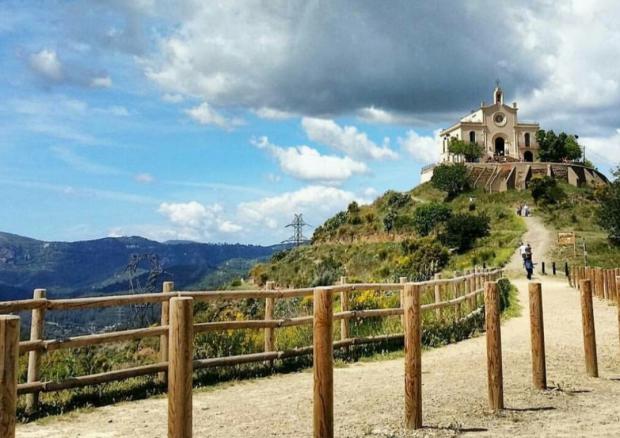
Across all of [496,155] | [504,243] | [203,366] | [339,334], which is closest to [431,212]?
[504,243]

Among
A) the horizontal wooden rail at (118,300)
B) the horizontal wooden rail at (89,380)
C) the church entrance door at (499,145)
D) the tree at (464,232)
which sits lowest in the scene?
the horizontal wooden rail at (89,380)

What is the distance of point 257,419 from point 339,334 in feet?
18.6

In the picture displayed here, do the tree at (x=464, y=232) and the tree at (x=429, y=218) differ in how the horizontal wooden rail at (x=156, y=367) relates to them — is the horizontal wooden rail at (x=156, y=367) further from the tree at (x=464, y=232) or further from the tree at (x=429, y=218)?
the tree at (x=429, y=218)

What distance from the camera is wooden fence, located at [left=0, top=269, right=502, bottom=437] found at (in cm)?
414

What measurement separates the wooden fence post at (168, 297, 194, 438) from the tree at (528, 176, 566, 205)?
223 feet

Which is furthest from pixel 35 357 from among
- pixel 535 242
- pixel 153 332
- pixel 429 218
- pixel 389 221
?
pixel 389 221

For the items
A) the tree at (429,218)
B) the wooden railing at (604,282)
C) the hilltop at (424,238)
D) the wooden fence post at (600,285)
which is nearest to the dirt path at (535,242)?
the hilltop at (424,238)

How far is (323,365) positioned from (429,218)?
184ft

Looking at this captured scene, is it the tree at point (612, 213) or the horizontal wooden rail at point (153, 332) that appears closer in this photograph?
the horizontal wooden rail at point (153, 332)

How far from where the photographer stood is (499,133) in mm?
93625

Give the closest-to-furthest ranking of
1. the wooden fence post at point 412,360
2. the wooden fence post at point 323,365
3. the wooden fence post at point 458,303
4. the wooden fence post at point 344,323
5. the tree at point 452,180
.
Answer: the wooden fence post at point 323,365 → the wooden fence post at point 412,360 → the wooden fence post at point 344,323 → the wooden fence post at point 458,303 → the tree at point 452,180

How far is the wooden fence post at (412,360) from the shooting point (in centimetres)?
668

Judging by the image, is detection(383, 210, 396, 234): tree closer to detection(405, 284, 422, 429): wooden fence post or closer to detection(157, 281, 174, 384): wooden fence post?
detection(157, 281, 174, 384): wooden fence post

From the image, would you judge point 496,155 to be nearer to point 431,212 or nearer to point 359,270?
point 431,212
